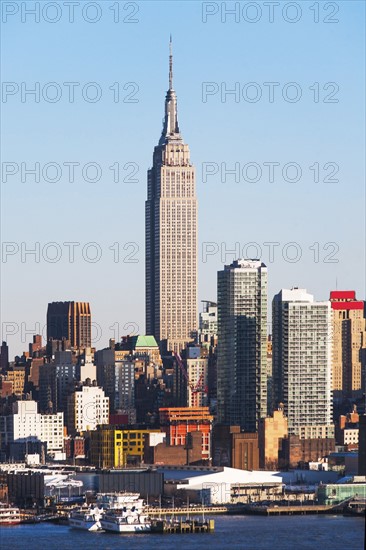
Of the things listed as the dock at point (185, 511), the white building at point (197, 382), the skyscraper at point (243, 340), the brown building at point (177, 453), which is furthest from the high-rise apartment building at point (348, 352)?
the dock at point (185, 511)

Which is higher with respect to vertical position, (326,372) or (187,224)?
(187,224)

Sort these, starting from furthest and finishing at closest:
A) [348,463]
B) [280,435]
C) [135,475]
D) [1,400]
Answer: [1,400] < [280,435] < [348,463] < [135,475]

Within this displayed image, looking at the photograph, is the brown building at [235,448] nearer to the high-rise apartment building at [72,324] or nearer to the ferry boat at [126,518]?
the ferry boat at [126,518]

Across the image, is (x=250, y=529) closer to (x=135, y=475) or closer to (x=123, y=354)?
(x=135, y=475)

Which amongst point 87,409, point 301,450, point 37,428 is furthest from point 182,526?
point 87,409

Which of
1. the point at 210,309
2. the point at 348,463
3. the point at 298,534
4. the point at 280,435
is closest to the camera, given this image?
the point at 298,534

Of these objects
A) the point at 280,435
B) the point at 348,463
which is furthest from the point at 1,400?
the point at 348,463

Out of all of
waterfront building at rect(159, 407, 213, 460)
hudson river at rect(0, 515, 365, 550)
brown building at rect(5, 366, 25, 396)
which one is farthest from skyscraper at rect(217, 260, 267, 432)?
hudson river at rect(0, 515, 365, 550)

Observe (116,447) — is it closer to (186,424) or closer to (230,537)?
(186,424)
